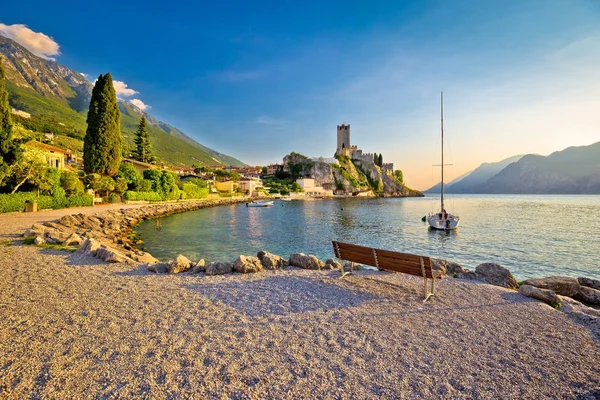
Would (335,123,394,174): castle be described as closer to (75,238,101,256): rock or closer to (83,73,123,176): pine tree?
(83,73,123,176): pine tree

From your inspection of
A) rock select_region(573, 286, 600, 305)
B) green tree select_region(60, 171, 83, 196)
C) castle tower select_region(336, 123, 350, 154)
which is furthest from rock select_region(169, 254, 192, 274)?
castle tower select_region(336, 123, 350, 154)

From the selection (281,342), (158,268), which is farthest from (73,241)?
(281,342)

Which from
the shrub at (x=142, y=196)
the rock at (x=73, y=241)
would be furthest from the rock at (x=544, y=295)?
the shrub at (x=142, y=196)

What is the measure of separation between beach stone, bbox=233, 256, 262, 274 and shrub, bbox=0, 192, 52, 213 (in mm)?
27384

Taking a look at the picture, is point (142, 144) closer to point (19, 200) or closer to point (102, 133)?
point (102, 133)

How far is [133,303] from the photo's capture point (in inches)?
251

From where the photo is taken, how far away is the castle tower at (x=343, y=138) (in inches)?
7648

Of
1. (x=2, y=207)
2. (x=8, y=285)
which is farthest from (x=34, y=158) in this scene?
(x=8, y=285)

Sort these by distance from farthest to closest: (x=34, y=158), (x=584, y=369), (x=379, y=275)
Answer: (x=34, y=158) < (x=379, y=275) < (x=584, y=369)

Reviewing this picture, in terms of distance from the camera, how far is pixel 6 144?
2320cm

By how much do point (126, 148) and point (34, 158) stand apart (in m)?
88.1

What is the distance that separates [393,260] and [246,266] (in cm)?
450

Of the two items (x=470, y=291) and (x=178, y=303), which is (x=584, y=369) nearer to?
(x=470, y=291)

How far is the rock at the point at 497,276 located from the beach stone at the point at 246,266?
741cm
